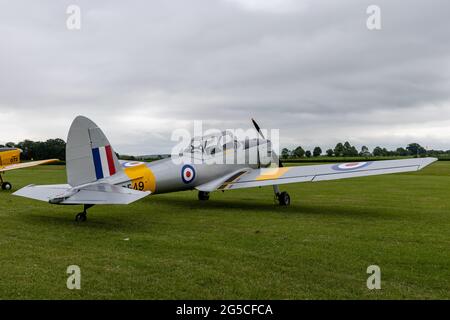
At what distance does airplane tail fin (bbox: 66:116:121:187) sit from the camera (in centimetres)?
780

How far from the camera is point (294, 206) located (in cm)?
1105

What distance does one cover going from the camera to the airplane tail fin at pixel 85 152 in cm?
780

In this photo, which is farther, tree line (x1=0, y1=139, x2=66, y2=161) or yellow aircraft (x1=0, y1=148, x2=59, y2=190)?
tree line (x1=0, y1=139, x2=66, y2=161)

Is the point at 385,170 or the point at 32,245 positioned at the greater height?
the point at 385,170

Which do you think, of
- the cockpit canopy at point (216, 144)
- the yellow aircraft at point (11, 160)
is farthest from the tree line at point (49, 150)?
the cockpit canopy at point (216, 144)

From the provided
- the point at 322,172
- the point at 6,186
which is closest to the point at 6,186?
the point at 6,186

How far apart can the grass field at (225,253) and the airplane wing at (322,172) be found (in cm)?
92

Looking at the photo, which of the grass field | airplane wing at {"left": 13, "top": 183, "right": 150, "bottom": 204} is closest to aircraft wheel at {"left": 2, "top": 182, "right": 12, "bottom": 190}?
the grass field

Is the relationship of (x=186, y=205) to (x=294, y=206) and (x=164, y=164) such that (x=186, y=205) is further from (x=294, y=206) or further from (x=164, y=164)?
(x=294, y=206)

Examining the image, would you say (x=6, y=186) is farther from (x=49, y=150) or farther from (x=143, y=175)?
(x=49, y=150)

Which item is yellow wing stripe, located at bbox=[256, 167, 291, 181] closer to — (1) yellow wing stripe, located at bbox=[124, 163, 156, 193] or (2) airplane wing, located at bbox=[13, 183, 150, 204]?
(1) yellow wing stripe, located at bbox=[124, 163, 156, 193]

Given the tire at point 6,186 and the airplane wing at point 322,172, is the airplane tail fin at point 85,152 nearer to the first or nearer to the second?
the airplane wing at point 322,172
